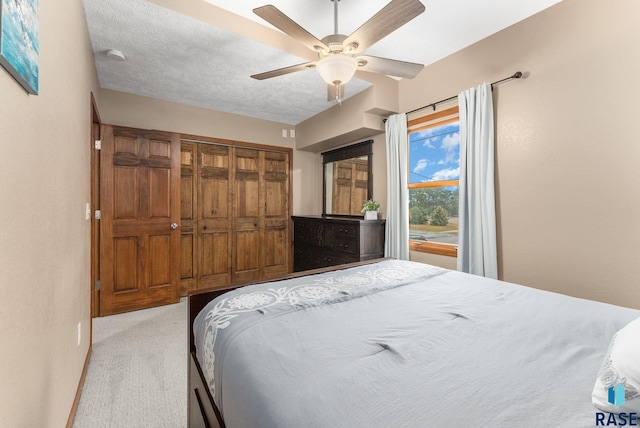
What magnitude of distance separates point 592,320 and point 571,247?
48.8 inches

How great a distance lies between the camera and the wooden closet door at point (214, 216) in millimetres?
4027

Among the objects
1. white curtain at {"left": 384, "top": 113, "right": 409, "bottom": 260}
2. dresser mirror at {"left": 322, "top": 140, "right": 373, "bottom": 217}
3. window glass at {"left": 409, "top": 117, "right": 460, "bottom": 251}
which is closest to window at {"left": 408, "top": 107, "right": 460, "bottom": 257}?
window glass at {"left": 409, "top": 117, "right": 460, "bottom": 251}

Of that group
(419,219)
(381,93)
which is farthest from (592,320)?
(381,93)

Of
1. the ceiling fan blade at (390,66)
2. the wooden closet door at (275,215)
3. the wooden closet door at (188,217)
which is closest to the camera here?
the ceiling fan blade at (390,66)

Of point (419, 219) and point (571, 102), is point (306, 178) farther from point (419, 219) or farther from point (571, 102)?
point (571, 102)

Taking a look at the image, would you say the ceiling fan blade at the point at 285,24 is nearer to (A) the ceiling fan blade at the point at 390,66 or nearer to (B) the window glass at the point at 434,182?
(A) the ceiling fan blade at the point at 390,66

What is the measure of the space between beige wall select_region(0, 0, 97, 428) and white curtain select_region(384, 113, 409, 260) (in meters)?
2.94

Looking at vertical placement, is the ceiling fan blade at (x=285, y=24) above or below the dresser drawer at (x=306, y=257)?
above

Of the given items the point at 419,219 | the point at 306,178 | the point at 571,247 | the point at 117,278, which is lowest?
the point at 117,278

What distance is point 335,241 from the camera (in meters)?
3.75

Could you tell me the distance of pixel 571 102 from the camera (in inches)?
84.5

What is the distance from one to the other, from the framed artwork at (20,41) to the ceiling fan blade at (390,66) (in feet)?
5.69

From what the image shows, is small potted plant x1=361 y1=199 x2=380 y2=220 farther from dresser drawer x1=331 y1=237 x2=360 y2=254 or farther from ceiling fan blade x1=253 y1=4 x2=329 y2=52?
ceiling fan blade x1=253 y1=4 x2=329 y2=52

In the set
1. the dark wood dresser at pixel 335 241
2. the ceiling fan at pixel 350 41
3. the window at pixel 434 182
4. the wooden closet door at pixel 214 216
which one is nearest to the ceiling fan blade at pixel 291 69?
the ceiling fan at pixel 350 41
